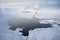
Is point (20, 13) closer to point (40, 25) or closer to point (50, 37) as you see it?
point (40, 25)

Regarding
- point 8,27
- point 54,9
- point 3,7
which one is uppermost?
point 3,7

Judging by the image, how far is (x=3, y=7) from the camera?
1637 mm

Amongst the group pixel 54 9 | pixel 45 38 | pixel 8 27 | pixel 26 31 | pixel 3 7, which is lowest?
pixel 45 38

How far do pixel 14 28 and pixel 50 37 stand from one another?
1.93 ft

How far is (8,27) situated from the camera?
1.57 m

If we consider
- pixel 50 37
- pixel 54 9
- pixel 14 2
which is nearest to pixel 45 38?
pixel 50 37

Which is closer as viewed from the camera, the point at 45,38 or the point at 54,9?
the point at 45,38

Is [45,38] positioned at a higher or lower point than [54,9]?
lower

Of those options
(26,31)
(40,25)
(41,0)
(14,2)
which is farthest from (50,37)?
(14,2)

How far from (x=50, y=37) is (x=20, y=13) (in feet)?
2.04

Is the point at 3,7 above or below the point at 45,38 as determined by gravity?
above

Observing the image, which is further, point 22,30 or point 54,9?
point 54,9

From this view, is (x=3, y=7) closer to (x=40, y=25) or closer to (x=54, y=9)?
(x=40, y=25)

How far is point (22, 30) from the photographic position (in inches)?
61.7
